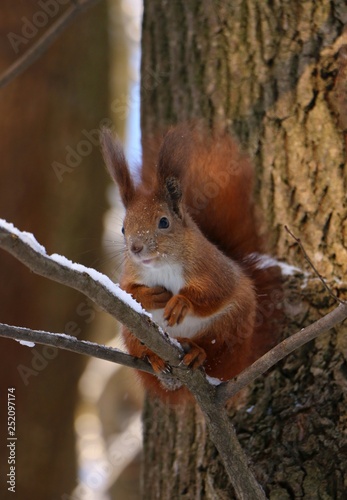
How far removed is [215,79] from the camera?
6.32ft

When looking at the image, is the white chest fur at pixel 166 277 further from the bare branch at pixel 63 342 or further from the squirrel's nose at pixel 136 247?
the bare branch at pixel 63 342

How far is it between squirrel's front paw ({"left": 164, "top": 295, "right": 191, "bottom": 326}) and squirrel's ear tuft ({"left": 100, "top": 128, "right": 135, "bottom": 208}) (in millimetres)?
290

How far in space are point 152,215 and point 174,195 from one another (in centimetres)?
7

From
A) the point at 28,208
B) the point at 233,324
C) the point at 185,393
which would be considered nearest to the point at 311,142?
the point at 233,324

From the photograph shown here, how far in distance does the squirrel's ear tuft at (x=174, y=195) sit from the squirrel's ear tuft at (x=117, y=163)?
9cm

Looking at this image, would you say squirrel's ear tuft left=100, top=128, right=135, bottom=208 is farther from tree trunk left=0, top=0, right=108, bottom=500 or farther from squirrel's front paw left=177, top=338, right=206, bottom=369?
tree trunk left=0, top=0, right=108, bottom=500

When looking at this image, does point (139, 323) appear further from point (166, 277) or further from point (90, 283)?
point (166, 277)

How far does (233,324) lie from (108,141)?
0.44 m

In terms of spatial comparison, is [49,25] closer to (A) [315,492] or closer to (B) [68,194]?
(B) [68,194]

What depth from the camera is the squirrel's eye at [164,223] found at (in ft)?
4.95

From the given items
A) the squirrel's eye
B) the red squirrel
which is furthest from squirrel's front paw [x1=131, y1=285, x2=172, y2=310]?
the squirrel's eye

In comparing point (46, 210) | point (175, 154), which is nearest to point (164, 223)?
point (175, 154)

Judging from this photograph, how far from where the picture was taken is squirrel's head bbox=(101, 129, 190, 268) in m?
1.46

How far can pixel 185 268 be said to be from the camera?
150 centimetres
